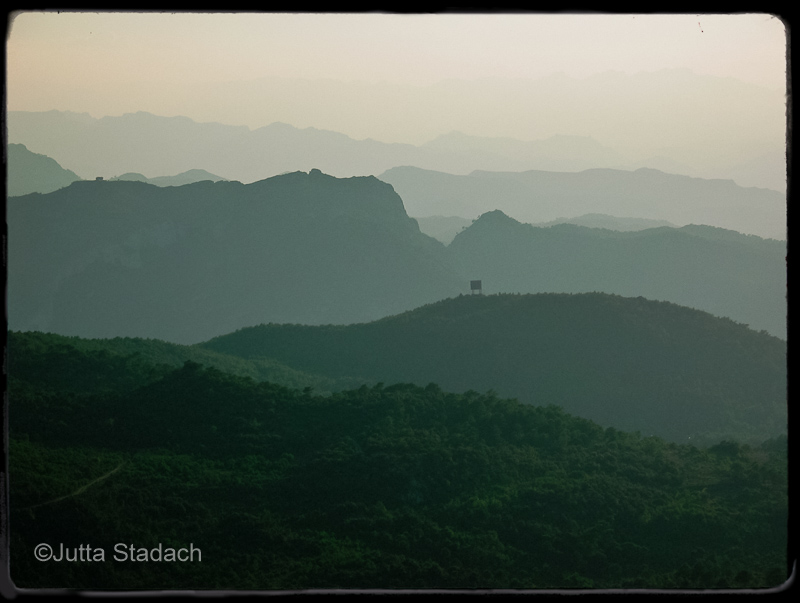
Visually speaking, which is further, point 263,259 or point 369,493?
point 263,259

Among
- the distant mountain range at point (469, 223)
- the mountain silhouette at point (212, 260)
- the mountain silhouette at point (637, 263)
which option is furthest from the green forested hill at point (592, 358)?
the mountain silhouette at point (212, 260)

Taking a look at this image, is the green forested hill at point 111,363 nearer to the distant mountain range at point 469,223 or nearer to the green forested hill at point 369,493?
the green forested hill at point 369,493

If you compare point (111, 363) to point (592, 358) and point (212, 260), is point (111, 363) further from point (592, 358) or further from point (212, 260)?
point (592, 358)

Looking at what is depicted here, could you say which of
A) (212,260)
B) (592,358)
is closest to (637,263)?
(592,358)

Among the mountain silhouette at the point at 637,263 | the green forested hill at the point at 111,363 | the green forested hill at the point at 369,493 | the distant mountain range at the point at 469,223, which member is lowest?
the green forested hill at the point at 369,493

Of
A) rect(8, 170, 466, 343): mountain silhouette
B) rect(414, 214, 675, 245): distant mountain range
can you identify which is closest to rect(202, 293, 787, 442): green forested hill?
rect(414, 214, 675, 245): distant mountain range
